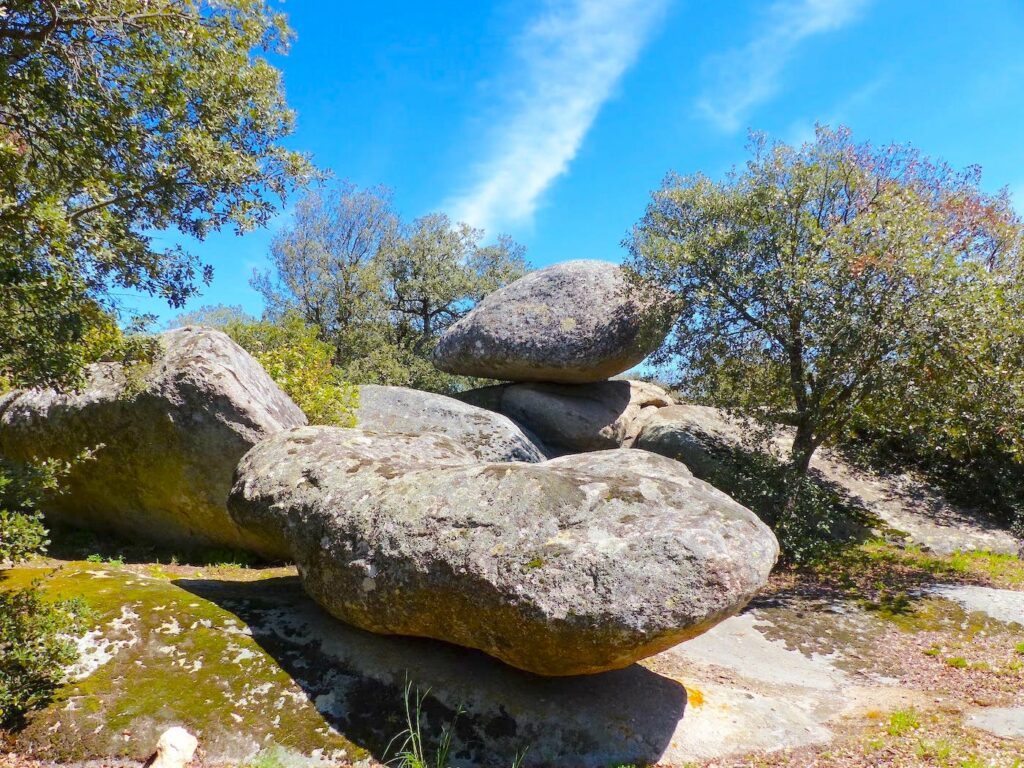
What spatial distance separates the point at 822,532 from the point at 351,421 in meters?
11.3

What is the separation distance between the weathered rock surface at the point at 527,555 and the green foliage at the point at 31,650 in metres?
2.23

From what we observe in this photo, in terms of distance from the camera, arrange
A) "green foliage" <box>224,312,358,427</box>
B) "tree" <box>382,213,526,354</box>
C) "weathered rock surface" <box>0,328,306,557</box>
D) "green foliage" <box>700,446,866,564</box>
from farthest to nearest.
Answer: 1. "tree" <box>382,213,526,354</box>
2. "green foliage" <box>224,312,358,427</box>
3. "green foliage" <box>700,446,866,564</box>
4. "weathered rock surface" <box>0,328,306,557</box>

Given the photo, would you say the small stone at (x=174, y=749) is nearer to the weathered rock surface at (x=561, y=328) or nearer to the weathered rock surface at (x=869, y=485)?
the weathered rock surface at (x=869, y=485)

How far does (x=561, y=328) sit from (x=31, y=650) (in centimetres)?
1409

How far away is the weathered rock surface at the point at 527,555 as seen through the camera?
5504mm

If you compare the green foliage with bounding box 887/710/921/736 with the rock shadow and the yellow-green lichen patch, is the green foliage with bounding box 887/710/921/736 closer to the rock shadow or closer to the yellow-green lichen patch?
the rock shadow

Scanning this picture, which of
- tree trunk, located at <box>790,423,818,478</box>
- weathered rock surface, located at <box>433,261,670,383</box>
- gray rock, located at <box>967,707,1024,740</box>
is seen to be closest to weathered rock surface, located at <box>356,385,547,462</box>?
weathered rock surface, located at <box>433,261,670,383</box>

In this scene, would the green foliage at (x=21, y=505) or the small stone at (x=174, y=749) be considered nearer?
the small stone at (x=174, y=749)

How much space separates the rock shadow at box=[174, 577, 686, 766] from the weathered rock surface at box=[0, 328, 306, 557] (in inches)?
148

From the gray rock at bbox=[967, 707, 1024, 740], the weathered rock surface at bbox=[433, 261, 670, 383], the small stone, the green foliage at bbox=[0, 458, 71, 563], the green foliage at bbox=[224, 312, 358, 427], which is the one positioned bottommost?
the small stone

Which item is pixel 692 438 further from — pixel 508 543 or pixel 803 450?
pixel 508 543

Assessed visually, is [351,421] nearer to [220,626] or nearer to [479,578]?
[220,626]

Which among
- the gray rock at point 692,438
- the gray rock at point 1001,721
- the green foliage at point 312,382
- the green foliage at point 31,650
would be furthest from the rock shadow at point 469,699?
the gray rock at point 692,438

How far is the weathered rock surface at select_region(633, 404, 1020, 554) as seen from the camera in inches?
610
